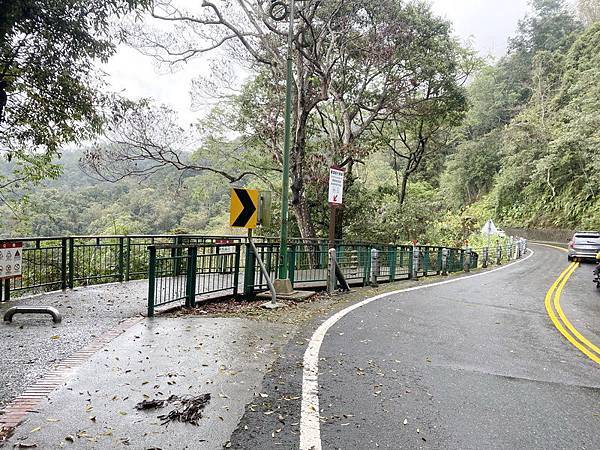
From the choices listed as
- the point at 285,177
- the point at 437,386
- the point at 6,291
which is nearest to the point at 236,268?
the point at 285,177

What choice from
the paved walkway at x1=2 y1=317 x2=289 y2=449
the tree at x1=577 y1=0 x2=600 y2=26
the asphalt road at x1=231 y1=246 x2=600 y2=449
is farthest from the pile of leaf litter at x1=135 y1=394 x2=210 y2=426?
the tree at x1=577 y1=0 x2=600 y2=26

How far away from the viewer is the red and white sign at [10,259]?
7844mm

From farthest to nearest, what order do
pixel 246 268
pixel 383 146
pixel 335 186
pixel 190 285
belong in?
pixel 383 146, pixel 335 186, pixel 246 268, pixel 190 285

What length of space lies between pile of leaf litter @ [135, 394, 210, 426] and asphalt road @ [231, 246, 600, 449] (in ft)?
1.29

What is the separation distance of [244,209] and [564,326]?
601 centimetres

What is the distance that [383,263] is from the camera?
14234mm

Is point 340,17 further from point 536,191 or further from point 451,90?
point 536,191

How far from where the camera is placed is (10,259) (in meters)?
7.98

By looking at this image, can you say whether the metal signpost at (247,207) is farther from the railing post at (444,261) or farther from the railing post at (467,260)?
the railing post at (467,260)

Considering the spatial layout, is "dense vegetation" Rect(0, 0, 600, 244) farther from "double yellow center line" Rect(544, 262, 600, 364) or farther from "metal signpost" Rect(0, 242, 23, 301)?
"double yellow center line" Rect(544, 262, 600, 364)

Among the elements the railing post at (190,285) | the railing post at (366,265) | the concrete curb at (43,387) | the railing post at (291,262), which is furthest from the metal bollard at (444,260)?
the concrete curb at (43,387)

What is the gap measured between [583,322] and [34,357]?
9.01 m

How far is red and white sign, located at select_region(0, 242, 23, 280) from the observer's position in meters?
7.84

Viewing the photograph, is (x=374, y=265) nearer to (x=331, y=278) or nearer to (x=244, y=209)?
(x=331, y=278)
